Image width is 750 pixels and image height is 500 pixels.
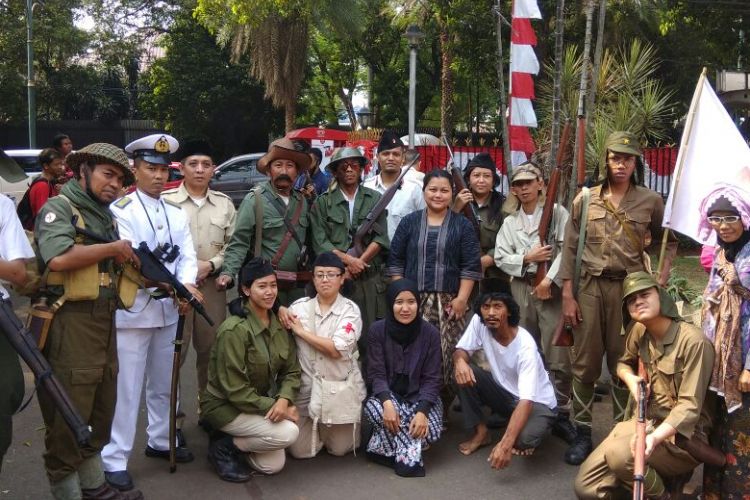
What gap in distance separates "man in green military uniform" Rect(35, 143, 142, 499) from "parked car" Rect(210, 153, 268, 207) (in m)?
13.5

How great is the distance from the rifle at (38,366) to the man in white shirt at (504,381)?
7.74 feet

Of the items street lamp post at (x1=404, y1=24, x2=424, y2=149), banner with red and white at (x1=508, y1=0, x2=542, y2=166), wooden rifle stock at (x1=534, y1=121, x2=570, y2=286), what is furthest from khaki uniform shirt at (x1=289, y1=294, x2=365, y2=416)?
street lamp post at (x1=404, y1=24, x2=424, y2=149)

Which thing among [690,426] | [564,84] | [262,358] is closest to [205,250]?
[262,358]

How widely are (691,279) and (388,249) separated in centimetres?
593

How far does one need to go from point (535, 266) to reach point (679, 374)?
5.19ft

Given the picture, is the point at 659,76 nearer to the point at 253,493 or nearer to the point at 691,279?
the point at 691,279

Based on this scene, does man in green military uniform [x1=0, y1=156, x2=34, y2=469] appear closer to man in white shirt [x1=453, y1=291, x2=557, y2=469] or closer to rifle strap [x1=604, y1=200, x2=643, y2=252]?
man in white shirt [x1=453, y1=291, x2=557, y2=469]

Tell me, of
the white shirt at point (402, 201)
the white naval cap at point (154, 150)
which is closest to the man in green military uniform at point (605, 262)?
the white shirt at point (402, 201)

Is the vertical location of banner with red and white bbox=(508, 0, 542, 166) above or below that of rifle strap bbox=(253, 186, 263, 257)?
above

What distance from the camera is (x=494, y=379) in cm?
517

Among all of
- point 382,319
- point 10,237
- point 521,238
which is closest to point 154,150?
point 10,237

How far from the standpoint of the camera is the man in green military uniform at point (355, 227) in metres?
5.77

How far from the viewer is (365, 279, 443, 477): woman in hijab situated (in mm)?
4879

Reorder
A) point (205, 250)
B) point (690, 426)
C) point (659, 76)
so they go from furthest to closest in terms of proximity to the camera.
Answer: point (659, 76), point (205, 250), point (690, 426)
